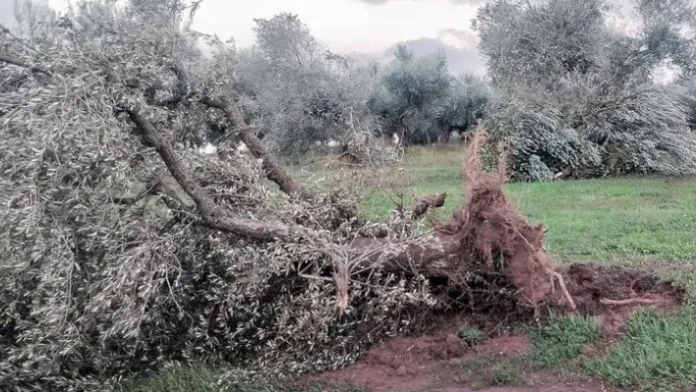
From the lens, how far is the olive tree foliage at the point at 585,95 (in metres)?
16.8

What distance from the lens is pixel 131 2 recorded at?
963cm

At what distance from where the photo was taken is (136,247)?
5840 mm

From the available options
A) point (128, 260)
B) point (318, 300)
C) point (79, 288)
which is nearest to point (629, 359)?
point (318, 300)

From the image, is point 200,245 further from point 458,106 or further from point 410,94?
point 458,106

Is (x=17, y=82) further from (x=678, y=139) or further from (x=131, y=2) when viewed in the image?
(x=678, y=139)

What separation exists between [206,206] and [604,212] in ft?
23.2

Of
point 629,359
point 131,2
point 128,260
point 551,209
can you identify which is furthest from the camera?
point 551,209

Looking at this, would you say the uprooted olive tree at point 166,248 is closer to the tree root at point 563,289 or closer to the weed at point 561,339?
the tree root at point 563,289

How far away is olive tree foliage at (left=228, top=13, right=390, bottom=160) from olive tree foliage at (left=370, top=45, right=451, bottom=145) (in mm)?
1630

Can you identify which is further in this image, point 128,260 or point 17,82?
point 17,82

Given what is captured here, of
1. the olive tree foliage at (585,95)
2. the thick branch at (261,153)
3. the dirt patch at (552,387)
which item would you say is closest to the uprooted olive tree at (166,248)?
the thick branch at (261,153)

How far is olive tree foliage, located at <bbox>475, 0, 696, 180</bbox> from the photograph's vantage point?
16750 mm

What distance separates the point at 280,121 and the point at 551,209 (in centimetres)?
879

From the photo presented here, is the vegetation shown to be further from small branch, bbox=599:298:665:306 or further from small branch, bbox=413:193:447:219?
small branch, bbox=599:298:665:306
